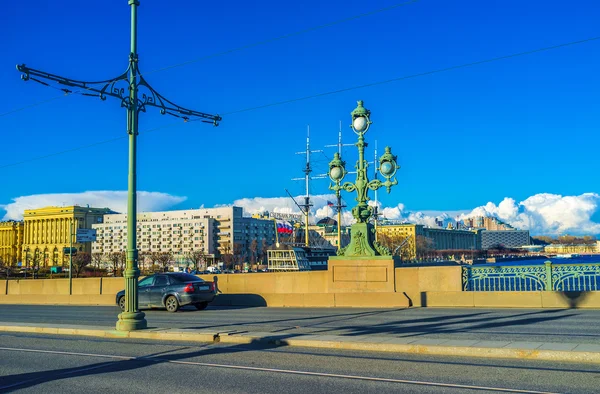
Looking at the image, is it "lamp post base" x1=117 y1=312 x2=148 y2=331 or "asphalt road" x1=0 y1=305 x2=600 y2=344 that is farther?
"lamp post base" x1=117 y1=312 x2=148 y2=331

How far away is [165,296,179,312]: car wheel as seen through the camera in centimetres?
2430

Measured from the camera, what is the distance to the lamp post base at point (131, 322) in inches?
620

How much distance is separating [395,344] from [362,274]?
38.3 feet

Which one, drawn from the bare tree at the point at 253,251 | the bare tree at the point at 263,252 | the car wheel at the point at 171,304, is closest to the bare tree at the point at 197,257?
the bare tree at the point at 253,251

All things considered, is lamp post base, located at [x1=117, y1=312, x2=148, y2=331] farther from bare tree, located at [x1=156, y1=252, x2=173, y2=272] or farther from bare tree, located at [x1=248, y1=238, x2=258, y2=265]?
bare tree, located at [x1=248, y1=238, x2=258, y2=265]

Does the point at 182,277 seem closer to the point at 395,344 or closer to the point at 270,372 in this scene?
the point at 395,344

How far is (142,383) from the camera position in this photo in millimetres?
9039

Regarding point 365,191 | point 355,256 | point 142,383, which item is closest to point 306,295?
point 355,256

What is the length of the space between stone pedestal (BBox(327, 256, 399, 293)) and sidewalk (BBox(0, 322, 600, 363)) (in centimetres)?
937

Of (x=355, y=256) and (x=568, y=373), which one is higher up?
(x=355, y=256)

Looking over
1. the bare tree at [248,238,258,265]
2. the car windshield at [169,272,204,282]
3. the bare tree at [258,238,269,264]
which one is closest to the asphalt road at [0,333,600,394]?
the car windshield at [169,272,204,282]

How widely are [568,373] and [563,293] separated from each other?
12.1m

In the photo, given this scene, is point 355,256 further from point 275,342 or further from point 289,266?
point 289,266

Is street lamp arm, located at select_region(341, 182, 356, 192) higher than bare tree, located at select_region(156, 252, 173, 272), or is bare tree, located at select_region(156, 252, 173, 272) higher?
street lamp arm, located at select_region(341, 182, 356, 192)
